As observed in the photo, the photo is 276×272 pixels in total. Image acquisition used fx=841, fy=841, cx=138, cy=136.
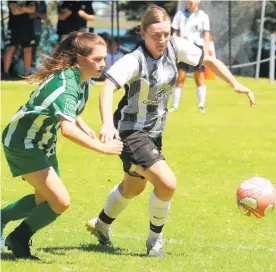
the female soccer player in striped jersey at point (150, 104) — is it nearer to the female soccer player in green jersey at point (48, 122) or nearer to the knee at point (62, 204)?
the female soccer player in green jersey at point (48, 122)

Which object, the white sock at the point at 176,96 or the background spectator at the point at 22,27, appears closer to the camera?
the white sock at the point at 176,96

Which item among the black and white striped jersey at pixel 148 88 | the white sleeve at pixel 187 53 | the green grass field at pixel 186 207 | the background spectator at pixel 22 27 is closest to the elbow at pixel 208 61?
the white sleeve at pixel 187 53

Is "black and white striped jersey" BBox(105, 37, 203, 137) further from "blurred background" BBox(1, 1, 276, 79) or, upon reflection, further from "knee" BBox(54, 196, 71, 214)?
"blurred background" BBox(1, 1, 276, 79)

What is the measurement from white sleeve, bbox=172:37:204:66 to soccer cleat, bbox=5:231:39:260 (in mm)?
1892

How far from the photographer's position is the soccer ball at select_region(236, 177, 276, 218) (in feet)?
21.2

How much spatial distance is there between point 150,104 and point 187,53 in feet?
1.76

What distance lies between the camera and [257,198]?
6.46 m

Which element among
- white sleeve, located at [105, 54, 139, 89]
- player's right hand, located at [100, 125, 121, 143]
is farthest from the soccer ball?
player's right hand, located at [100, 125, 121, 143]

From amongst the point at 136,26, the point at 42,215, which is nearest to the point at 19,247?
the point at 42,215

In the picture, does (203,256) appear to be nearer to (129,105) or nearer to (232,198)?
(129,105)

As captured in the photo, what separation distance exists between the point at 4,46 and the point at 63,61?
668 inches

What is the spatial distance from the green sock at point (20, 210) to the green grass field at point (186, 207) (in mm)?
285

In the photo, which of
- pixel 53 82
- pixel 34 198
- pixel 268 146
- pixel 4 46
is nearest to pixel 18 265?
pixel 34 198

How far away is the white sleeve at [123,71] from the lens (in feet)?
20.2
